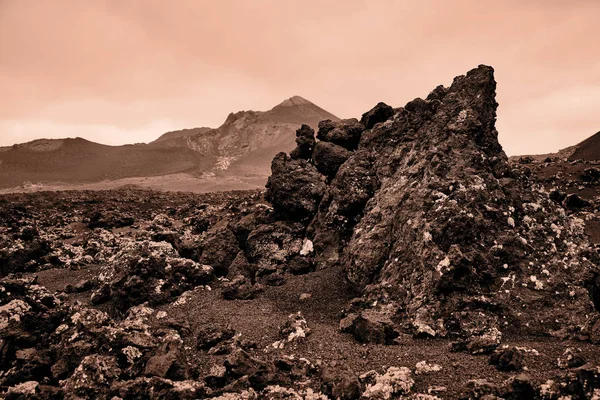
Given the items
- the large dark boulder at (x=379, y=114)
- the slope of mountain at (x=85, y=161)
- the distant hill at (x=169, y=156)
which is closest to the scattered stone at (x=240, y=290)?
the large dark boulder at (x=379, y=114)

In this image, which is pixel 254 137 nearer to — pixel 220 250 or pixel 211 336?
pixel 220 250

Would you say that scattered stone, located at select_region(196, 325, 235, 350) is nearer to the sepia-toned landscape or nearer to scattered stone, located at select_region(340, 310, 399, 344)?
the sepia-toned landscape

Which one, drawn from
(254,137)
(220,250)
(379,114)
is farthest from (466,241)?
(254,137)

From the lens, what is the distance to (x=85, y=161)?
3885 inches

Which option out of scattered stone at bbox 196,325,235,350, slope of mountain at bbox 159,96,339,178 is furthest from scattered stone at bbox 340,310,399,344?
slope of mountain at bbox 159,96,339,178

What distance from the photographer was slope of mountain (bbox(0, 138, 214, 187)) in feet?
274

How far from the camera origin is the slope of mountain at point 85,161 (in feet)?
274

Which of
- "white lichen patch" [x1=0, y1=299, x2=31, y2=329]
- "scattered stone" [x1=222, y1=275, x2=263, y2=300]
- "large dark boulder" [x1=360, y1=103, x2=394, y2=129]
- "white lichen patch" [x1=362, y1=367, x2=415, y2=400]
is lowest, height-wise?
"white lichen patch" [x1=362, y1=367, x2=415, y2=400]

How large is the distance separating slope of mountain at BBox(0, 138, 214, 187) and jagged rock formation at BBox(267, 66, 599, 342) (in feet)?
250

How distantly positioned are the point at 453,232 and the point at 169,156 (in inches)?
4007

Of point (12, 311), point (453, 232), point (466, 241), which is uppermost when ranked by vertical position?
point (453, 232)

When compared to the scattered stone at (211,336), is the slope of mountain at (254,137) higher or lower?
higher

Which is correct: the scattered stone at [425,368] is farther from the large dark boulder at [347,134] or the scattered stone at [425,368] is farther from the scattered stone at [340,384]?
the large dark boulder at [347,134]

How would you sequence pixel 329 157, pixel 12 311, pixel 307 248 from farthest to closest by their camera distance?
1. pixel 329 157
2. pixel 307 248
3. pixel 12 311
